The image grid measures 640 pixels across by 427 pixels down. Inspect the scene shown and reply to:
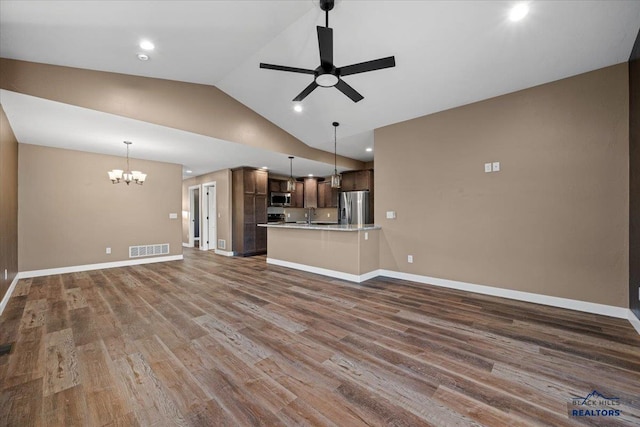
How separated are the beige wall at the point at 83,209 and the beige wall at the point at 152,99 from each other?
108 inches

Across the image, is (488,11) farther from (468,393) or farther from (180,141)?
(180,141)

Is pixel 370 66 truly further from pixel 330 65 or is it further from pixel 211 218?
pixel 211 218

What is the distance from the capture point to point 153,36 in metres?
2.88

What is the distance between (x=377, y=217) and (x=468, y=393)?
133 inches

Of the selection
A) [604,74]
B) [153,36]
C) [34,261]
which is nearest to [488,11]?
[604,74]

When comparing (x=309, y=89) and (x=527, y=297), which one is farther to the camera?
(x=527, y=297)

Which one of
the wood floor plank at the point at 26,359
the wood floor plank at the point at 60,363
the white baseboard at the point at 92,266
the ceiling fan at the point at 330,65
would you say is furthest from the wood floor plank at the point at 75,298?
the ceiling fan at the point at 330,65

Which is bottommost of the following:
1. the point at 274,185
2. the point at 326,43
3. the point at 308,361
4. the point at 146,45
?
the point at 308,361

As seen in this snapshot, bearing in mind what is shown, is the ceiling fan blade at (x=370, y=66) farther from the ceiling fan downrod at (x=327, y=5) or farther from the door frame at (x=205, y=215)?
the door frame at (x=205, y=215)

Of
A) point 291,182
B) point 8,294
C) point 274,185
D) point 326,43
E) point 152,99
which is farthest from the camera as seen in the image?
point 274,185

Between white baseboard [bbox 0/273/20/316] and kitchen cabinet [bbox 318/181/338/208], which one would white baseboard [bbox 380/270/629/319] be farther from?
white baseboard [bbox 0/273/20/316]

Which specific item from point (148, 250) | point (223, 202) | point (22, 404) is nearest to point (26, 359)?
point (22, 404)

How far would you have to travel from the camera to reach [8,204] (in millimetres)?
3705

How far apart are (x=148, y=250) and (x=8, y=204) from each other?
271 cm
